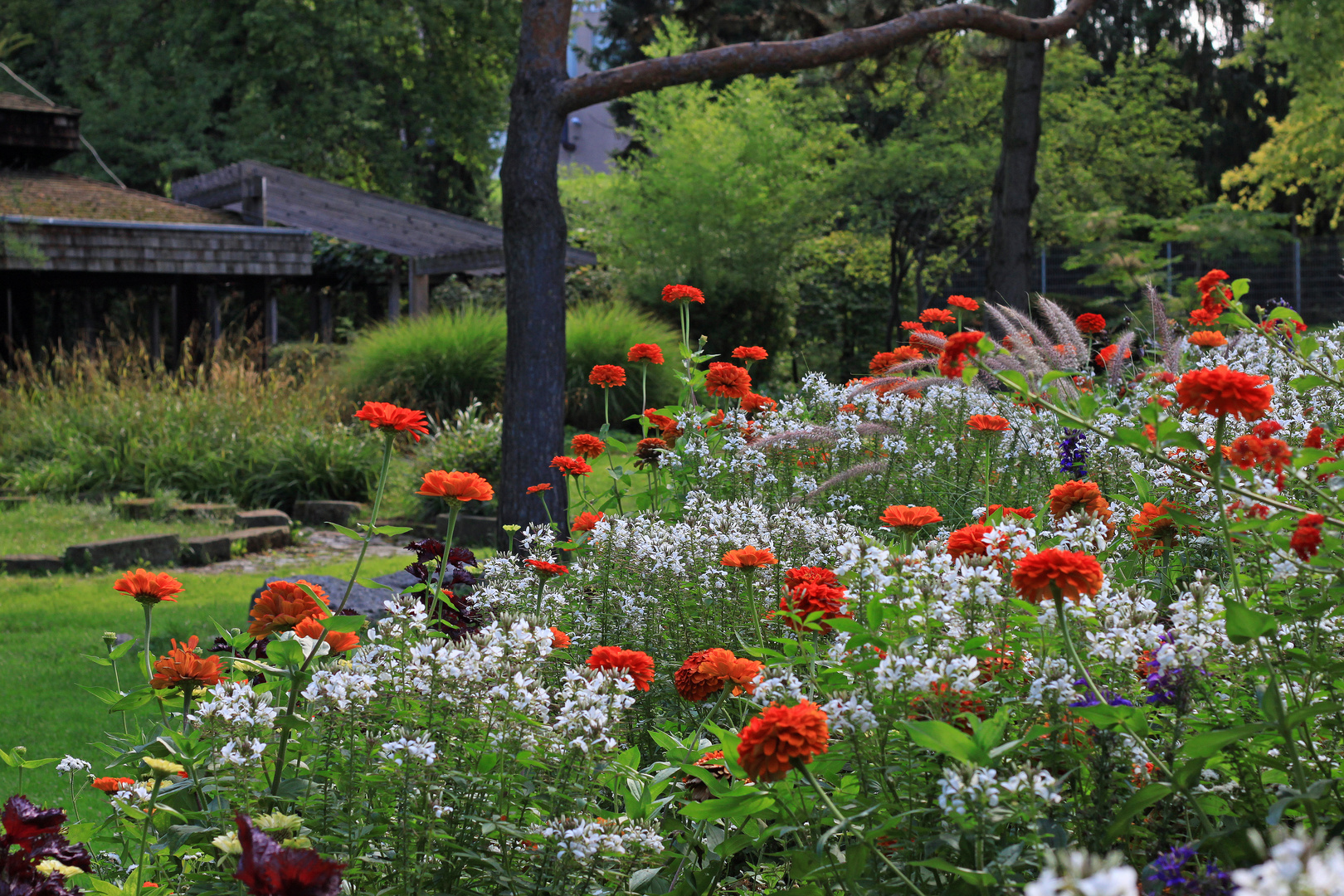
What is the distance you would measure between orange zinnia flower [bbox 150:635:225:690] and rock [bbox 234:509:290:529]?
7264mm

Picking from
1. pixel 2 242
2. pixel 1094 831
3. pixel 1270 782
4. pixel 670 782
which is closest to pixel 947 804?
pixel 1094 831

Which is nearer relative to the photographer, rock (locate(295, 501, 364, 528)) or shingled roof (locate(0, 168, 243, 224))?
rock (locate(295, 501, 364, 528))

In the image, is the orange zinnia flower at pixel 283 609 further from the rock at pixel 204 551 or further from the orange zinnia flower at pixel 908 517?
the rock at pixel 204 551

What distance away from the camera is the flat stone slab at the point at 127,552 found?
25.0ft

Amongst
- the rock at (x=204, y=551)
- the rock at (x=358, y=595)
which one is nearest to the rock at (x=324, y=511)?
the rock at (x=204, y=551)

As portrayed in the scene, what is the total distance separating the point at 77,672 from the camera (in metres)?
5.38

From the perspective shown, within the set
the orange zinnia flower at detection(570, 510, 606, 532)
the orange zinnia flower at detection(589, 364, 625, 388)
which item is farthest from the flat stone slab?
the orange zinnia flower at detection(570, 510, 606, 532)

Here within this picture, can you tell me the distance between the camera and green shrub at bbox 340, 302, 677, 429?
12867 millimetres

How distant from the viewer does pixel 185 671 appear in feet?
6.50

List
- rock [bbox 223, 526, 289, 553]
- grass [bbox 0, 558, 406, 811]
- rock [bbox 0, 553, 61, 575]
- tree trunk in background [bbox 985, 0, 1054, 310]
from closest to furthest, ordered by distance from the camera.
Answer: grass [bbox 0, 558, 406, 811] < rock [bbox 0, 553, 61, 575] < rock [bbox 223, 526, 289, 553] < tree trunk in background [bbox 985, 0, 1054, 310]

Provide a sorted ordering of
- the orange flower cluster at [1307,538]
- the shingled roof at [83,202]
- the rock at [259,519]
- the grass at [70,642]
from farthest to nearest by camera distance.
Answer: the shingled roof at [83,202], the rock at [259,519], the grass at [70,642], the orange flower cluster at [1307,538]

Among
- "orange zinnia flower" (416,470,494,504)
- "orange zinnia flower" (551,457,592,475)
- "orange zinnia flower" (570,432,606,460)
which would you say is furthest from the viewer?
"orange zinnia flower" (570,432,606,460)

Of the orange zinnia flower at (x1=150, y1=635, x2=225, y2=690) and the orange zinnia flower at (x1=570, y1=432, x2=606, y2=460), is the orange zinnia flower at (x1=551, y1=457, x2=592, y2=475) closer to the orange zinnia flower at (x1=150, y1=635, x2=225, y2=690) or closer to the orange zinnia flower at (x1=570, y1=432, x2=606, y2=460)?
the orange zinnia flower at (x1=570, y1=432, x2=606, y2=460)

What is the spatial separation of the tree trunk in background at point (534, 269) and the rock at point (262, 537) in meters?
3.24
